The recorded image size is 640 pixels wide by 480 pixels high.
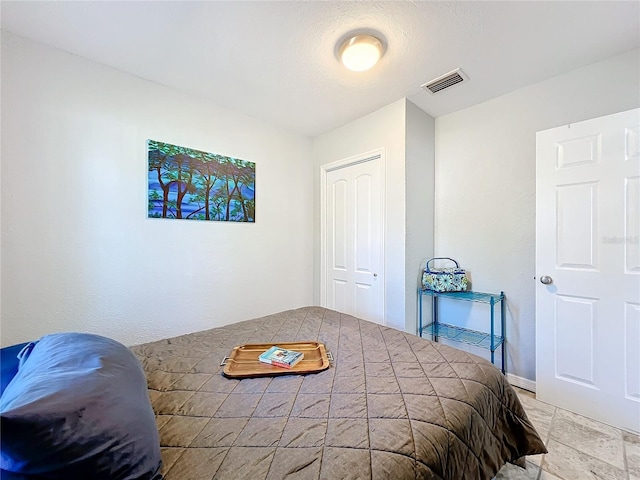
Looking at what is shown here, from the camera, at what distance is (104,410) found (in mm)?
671

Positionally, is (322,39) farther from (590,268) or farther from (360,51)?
(590,268)

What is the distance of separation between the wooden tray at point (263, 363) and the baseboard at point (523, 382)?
1.92 metres

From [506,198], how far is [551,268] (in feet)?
2.25

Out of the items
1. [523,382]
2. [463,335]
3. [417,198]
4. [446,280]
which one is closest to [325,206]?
[417,198]

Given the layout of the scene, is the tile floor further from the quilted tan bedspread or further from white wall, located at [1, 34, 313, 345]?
white wall, located at [1, 34, 313, 345]

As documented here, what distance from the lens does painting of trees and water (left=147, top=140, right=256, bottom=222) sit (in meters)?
2.26

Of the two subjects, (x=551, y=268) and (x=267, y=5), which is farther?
(x=551, y=268)

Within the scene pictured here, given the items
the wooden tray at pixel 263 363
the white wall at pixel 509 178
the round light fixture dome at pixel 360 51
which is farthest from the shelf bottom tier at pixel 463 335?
the round light fixture dome at pixel 360 51

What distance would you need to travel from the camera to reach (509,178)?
7.87ft

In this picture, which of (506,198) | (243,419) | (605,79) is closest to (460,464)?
(243,419)

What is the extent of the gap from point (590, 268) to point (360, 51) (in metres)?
2.12

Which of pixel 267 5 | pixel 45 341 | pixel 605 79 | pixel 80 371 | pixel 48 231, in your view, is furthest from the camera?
pixel 605 79

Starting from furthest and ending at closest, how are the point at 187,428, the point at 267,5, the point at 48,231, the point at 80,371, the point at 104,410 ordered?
the point at 48,231, the point at 267,5, the point at 187,428, the point at 80,371, the point at 104,410

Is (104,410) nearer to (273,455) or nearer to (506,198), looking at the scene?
(273,455)
